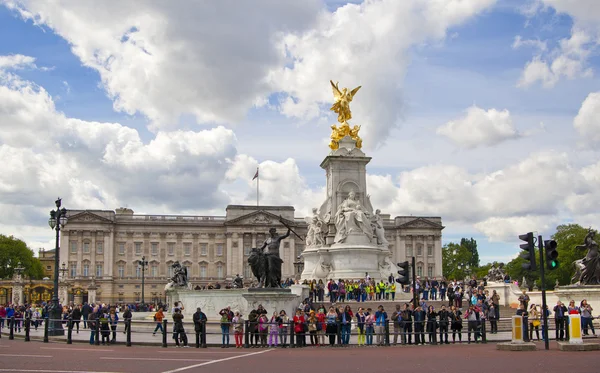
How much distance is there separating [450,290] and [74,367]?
2672 cm

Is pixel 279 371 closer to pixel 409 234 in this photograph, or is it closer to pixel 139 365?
pixel 139 365

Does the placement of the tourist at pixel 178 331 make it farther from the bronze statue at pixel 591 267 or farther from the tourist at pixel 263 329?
the bronze statue at pixel 591 267

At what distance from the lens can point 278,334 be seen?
78.2ft

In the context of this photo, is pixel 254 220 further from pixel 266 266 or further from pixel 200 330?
pixel 200 330

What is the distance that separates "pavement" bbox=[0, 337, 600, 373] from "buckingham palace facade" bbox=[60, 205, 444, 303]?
95622 millimetres

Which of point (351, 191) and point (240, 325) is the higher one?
point (351, 191)

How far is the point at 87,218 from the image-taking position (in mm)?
120250

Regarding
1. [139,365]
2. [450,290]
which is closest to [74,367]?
[139,365]

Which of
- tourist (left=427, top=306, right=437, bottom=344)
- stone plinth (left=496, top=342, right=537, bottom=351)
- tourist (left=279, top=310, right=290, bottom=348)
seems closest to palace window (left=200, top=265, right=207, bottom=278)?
tourist (left=427, top=306, right=437, bottom=344)

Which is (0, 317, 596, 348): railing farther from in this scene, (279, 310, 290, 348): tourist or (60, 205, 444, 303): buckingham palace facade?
(60, 205, 444, 303): buckingham palace facade

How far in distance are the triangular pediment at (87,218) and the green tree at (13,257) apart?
36.4 feet

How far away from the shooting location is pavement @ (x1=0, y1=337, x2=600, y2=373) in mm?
16844

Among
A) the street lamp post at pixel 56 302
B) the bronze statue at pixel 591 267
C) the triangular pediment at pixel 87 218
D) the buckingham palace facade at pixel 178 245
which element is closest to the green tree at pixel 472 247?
the buckingham palace facade at pixel 178 245

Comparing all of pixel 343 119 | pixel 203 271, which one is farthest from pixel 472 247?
pixel 343 119
